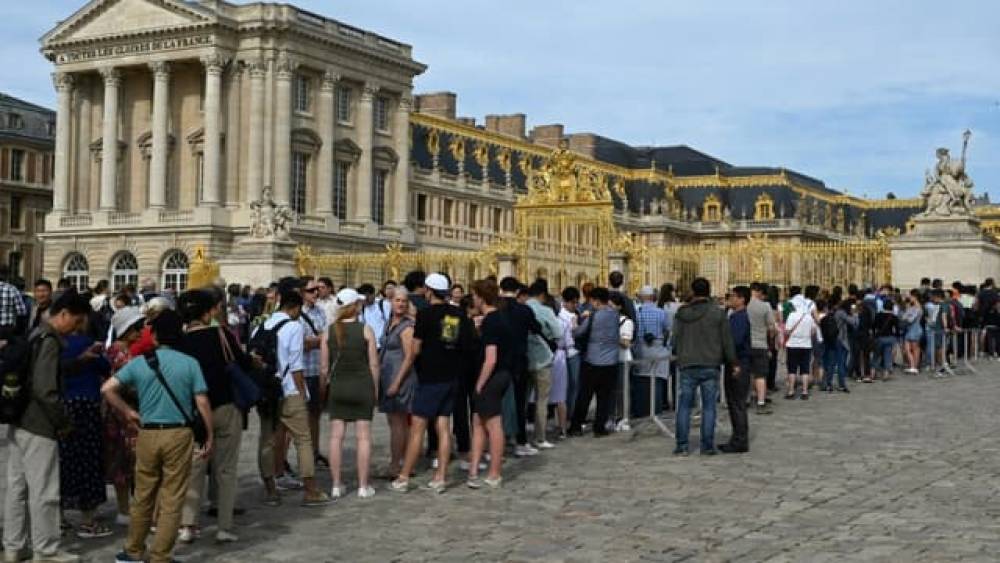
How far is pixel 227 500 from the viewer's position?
9.31m

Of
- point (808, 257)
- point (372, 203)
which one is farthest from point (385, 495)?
point (372, 203)

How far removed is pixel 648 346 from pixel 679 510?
550 centimetres

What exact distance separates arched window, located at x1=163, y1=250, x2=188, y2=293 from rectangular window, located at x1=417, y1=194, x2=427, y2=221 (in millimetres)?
13184

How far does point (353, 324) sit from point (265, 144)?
40822mm

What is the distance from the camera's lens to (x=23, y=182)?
219 feet

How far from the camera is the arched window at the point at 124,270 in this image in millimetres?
51469

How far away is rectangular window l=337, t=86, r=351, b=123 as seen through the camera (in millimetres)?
53812

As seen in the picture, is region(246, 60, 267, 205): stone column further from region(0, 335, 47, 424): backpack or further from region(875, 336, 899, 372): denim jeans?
region(0, 335, 47, 424): backpack

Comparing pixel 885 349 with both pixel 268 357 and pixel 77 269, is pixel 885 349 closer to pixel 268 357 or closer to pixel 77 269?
pixel 268 357

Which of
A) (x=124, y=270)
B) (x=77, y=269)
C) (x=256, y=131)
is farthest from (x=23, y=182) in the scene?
(x=256, y=131)

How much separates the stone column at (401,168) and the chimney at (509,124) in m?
22.9

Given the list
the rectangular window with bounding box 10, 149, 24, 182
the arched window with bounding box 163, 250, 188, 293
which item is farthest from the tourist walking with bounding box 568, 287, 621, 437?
the rectangular window with bounding box 10, 149, 24, 182

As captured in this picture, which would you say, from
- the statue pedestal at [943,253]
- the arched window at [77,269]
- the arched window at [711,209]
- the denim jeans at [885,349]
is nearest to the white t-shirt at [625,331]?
the denim jeans at [885,349]

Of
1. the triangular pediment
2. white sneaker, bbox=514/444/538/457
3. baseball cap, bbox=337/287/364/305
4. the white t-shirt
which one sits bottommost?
white sneaker, bbox=514/444/538/457
